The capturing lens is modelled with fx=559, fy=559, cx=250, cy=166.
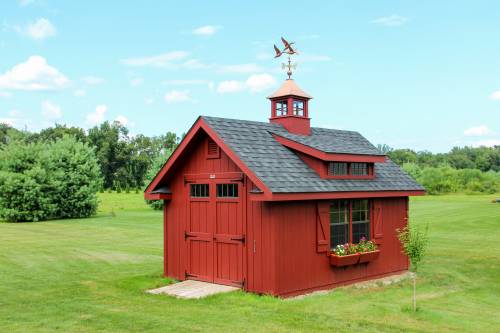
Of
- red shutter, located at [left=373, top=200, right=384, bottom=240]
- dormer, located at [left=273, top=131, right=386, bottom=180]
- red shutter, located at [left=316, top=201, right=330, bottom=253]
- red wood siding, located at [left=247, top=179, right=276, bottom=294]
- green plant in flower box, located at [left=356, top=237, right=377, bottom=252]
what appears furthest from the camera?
red shutter, located at [left=373, top=200, right=384, bottom=240]

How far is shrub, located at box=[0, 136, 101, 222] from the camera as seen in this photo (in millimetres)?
39469

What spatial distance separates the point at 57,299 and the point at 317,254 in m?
6.52

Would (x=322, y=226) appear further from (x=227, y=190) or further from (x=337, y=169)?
(x=227, y=190)

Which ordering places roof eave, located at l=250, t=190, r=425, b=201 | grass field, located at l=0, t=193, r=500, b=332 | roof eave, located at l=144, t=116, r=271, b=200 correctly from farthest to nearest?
roof eave, located at l=144, t=116, r=271, b=200
roof eave, located at l=250, t=190, r=425, b=201
grass field, located at l=0, t=193, r=500, b=332

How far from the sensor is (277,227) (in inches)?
517

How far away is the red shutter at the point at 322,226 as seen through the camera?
14234 mm

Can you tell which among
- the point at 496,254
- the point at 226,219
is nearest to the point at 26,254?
the point at 226,219

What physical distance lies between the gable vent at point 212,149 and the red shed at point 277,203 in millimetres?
28

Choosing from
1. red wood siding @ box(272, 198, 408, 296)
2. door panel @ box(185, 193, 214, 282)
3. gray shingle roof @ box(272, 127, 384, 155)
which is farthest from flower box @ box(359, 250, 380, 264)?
door panel @ box(185, 193, 214, 282)

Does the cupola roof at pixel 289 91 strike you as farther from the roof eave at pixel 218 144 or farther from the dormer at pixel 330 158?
the roof eave at pixel 218 144

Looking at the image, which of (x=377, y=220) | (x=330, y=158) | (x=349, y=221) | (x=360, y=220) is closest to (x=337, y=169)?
(x=330, y=158)

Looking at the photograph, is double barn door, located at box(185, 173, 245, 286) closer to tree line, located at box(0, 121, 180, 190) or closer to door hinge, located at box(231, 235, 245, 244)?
door hinge, located at box(231, 235, 245, 244)

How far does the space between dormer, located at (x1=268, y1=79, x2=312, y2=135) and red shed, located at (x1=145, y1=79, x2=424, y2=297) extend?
31 millimetres

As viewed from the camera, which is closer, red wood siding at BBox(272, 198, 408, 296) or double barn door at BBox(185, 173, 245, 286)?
red wood siding at BBox(272, 198, 408, 296)
